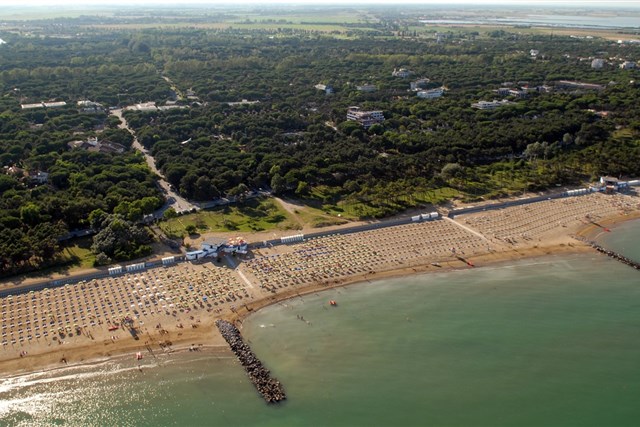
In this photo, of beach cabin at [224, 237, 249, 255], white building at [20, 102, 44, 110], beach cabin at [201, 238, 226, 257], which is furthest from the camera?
white building at [20, 102, 44, 110]

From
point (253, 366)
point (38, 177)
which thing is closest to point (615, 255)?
point (253, 366)

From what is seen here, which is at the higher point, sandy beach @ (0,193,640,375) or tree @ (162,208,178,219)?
tree @ (162,208,178,219)

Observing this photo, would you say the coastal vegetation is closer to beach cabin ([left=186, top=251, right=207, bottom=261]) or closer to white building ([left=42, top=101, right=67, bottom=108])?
white building ([left=42, top=101, right=67, bottom=108])

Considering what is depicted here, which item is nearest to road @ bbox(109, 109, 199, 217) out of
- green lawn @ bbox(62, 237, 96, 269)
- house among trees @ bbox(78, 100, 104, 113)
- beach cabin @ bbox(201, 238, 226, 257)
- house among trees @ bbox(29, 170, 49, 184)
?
green lawn @ bbox(62, 237, 96, 269)

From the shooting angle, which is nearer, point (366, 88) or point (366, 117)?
point (366, 117)

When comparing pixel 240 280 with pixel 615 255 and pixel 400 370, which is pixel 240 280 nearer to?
pixel 400 370

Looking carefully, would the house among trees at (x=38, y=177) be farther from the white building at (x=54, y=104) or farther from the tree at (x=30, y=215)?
the white building at (x=54, y=104)

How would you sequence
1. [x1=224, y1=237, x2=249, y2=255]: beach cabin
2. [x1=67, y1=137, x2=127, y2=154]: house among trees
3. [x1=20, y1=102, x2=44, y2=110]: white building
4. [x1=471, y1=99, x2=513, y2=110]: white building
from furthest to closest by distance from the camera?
[x1=471, y1=99, x2=513, y2=110]: white building → [x1=20, y1=102, x2=44, y2=110]: white building → [x1=67, y1=137, x2=127, y2=154]: house among trees → [x1=224, y1=237, x2=249, y2=255]: beach cabin
